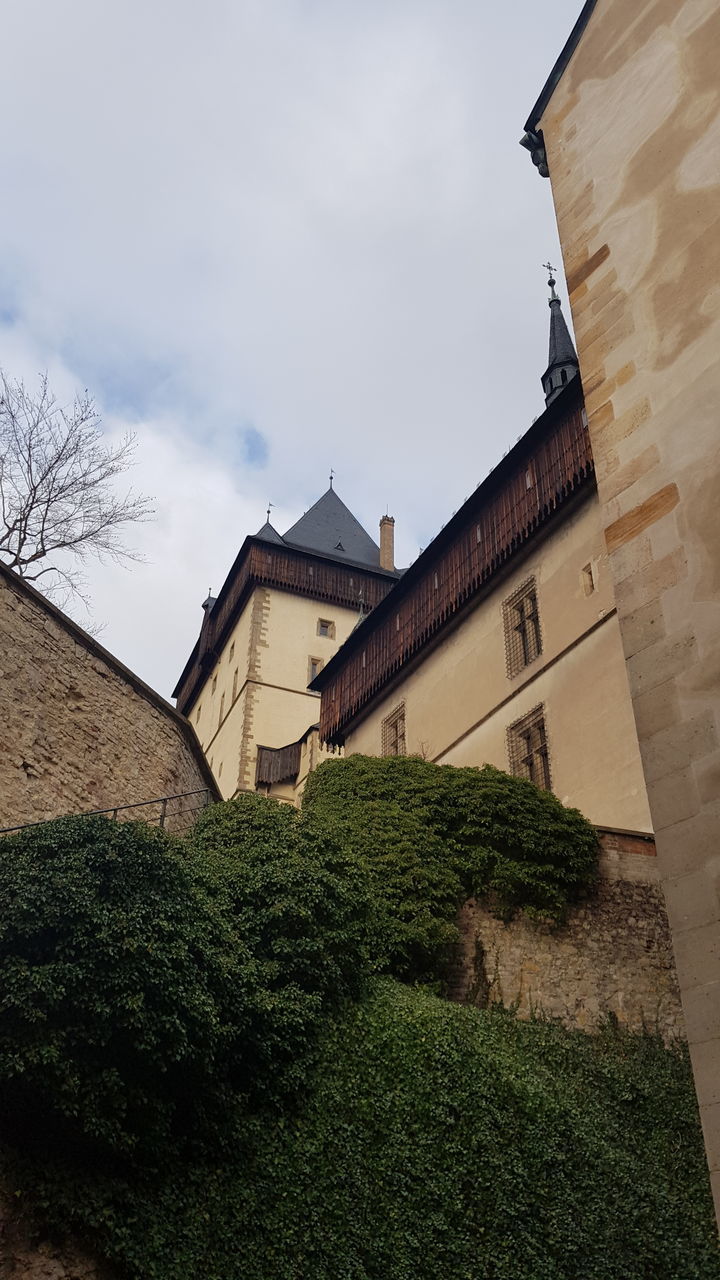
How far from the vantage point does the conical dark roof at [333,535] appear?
1713 inches

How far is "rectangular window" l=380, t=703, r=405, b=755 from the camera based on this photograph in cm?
2273

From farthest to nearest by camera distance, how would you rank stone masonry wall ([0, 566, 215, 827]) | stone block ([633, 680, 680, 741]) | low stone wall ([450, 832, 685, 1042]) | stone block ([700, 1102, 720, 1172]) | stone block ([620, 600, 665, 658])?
low stone wall ([450, 832, 685, 1042])
stone masonry wall ([0, 566, 215, 827])
stone block ([620, 600, 665, 658])
stone block ([633, 680, 680, 741])
stone block ([700, 1102, 720, 1172])

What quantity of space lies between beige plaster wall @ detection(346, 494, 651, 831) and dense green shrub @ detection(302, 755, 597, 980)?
3.02ft

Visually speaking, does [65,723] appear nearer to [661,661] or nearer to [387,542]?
[661,661]

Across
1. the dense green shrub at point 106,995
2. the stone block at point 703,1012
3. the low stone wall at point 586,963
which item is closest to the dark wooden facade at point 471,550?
the low stone wall at point 586,963

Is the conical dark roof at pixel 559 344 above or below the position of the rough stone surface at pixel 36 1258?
above

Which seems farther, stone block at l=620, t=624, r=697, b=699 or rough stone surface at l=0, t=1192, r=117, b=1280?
rough stone surface at l=0, t=1192, r=117, b=1280

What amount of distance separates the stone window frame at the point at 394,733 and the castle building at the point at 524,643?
1.5 inches

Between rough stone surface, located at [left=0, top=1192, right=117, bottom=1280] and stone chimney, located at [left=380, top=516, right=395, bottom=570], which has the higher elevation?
stone chimney, located at [left=380, top=516, right=395, bottom=570]

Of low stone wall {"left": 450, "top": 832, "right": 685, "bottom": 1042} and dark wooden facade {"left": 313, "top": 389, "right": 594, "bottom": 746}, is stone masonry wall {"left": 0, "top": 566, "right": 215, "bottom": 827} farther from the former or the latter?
dark wooden facade {"left": 313, "top": 389, "right": 594, "bottom": 746}

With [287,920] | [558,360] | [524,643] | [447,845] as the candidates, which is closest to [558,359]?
[558,360]

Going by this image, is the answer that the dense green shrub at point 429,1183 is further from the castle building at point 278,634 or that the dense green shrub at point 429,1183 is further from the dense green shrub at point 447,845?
the castle building at point 278,634

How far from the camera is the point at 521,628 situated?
19062 millimetres

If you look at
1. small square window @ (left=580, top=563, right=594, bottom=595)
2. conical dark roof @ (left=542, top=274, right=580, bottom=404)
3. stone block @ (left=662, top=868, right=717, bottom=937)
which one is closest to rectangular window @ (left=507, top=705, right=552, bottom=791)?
small square window @ (left=580, top=563, right=594, bottom=595)
